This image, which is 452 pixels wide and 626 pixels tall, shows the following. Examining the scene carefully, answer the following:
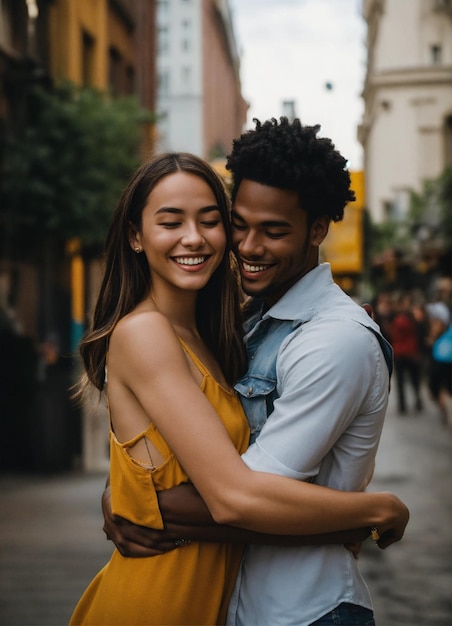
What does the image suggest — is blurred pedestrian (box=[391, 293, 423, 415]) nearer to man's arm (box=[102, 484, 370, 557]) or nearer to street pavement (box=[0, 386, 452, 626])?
street pavement (box=[0, 386, 452, 626])

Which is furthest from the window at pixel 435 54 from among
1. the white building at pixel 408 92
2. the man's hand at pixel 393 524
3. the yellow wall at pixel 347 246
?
the man's hand at pixel 393 524

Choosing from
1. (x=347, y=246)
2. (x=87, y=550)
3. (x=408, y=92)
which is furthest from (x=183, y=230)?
(x=408, y=92)

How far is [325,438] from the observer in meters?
2.70

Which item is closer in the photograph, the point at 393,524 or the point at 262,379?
the point at 393,524

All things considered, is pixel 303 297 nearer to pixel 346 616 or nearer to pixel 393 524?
pixel 393 524

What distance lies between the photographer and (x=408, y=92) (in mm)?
48750

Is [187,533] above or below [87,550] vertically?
above

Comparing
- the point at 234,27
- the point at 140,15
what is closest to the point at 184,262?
the point at 140,15

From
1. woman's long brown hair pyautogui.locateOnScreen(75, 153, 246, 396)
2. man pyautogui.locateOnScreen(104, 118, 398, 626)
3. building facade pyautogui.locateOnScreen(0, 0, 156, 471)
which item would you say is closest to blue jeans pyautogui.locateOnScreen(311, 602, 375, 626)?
man pyautogui.locateOnScreen(104, 118, 398, 626)

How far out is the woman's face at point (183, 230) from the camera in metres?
3.06

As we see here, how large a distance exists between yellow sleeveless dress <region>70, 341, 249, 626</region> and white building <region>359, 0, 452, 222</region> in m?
34.2

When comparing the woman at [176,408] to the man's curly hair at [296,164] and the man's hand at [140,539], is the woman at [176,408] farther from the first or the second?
the man's curly hair at [296,164]

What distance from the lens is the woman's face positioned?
121 inches

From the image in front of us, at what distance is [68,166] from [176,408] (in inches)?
533
